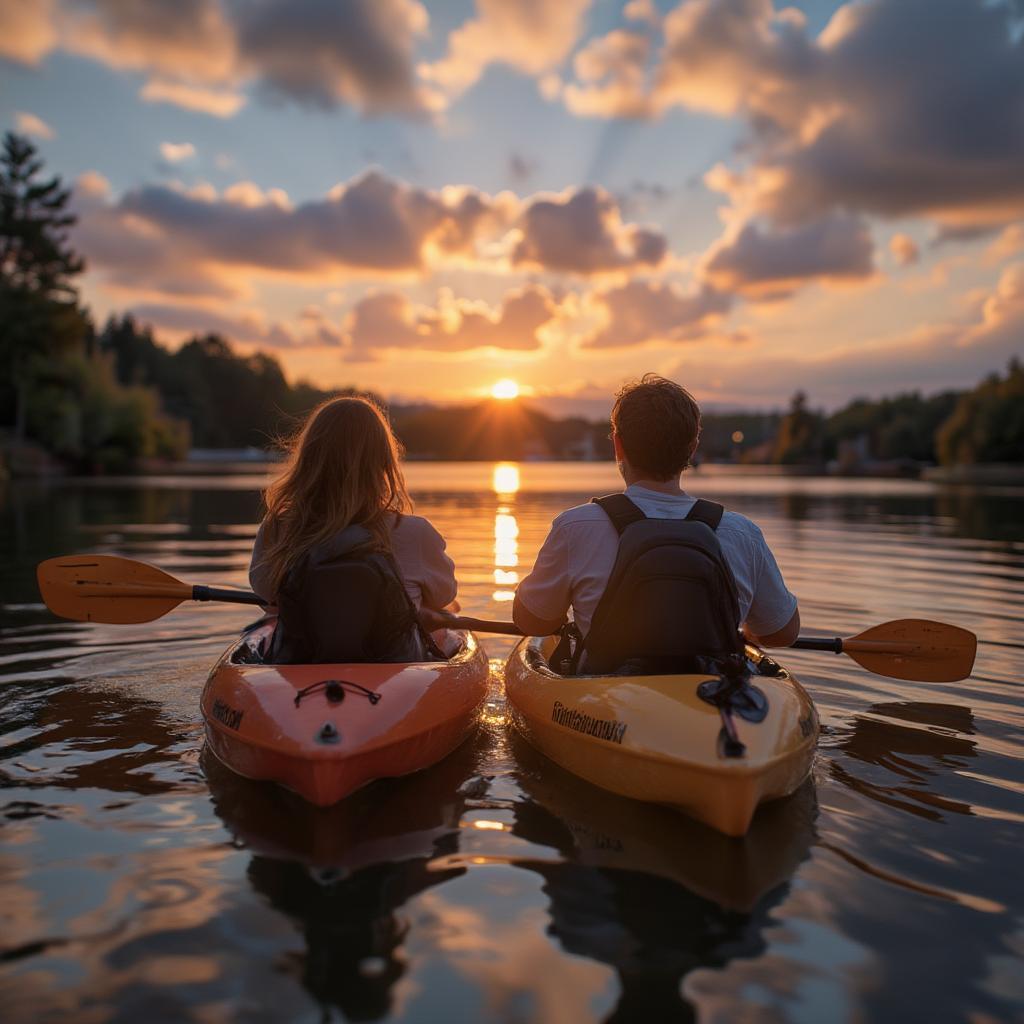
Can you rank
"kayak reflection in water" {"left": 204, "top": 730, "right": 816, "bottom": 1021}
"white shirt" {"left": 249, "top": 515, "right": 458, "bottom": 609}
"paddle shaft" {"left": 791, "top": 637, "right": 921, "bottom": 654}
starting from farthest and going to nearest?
"paddle shaft" {"left": 791, "top": 637, "right": 921, "bottom": 654} → "white shirt" {"left": 249, "top": 515, "right": 458, "bottom": 609} → "kayak reflection in water" {"left": 204, "top": 730, "right": 816, "bottom": 1021}

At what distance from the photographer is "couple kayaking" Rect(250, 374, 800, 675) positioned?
4.21 meters

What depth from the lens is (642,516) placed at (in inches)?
168

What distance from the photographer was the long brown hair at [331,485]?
4.67m

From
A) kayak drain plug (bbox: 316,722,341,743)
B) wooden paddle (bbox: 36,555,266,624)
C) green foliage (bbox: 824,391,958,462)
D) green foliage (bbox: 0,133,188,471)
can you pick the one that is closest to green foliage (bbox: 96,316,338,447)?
green foliage (bbox: 0,133,188,471)

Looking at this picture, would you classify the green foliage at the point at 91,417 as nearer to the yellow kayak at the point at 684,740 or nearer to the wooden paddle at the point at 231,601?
the wooden paddle at the point at 231,601

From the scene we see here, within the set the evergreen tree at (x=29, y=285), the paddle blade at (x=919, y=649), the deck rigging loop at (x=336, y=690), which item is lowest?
the paddle blade at (x=919, y=649)

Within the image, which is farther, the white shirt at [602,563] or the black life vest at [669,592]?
the white shirt at [602,563]

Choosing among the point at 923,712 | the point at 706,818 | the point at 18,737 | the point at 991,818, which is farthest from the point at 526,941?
the point at 923,712

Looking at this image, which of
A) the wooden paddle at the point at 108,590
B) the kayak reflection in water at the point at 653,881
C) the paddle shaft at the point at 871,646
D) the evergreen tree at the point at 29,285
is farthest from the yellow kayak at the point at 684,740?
the evergreen tree at the point at 29,285

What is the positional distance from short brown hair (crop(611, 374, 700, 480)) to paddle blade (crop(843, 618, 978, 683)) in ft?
8.54

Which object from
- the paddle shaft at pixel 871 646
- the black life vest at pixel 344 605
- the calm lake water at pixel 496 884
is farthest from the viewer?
the paddle shaft at pixel 871 646

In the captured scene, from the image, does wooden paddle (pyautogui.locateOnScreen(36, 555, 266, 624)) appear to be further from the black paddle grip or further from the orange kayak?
the orange kayak

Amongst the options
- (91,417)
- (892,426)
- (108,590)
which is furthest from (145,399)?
(892,426)

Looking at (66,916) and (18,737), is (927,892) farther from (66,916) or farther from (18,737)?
(18,737)
